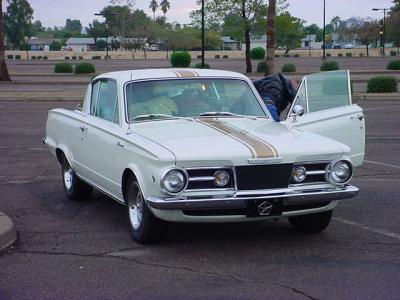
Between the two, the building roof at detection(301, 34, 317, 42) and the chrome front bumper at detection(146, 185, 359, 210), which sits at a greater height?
the building roof at detection(301, 34, 317, 42)

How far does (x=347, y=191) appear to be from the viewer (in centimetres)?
668

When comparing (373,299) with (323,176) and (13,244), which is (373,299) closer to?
(323,176)

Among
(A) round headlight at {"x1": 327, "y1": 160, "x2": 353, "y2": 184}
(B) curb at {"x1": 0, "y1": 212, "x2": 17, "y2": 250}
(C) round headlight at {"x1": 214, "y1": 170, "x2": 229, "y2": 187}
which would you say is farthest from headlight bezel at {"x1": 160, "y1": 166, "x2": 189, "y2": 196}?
(B) curb at {"x1": 0, "y1": 212, "x2": 17, "y2": 250}

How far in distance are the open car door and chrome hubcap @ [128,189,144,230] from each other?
1.93 m

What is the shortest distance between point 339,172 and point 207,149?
1261mm

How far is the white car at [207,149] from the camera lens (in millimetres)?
6324

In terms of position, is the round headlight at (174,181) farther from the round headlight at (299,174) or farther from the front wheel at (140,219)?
the round headlight at (299,174)

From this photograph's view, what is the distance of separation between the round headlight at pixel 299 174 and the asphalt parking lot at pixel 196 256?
668mm

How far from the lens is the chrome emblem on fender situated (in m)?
6.39

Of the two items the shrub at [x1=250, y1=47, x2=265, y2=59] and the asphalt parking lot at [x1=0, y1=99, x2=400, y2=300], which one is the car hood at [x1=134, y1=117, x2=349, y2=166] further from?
the shrub at [x1=250, y1=47, x2=265, y2=59]

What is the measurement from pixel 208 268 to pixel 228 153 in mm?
981

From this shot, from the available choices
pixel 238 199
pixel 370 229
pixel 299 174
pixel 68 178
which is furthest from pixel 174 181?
pixel 68 178

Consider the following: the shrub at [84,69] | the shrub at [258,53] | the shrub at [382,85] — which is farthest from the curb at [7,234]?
the shrub at [258,53]

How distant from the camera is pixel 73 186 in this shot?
898 cm
